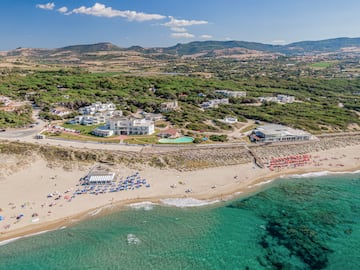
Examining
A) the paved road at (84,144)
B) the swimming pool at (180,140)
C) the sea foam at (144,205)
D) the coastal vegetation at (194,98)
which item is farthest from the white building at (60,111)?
the sea foam at (144,205)

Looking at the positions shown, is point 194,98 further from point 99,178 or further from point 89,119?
point 99,178

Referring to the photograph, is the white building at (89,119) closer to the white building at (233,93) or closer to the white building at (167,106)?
the white building at (167,106)

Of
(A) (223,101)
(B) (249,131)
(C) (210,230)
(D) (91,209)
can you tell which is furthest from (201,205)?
(A) (223,101)

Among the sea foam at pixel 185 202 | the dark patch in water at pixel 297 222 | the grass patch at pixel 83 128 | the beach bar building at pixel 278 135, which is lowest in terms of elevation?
the dark patch in water at pixel 297 222

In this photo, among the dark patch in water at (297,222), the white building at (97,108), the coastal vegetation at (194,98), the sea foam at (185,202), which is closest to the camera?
the dark patch in water at (297,222)

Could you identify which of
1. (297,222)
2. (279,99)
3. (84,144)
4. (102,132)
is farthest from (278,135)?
(279,99)

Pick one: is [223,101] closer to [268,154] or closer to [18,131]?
[268,154]
